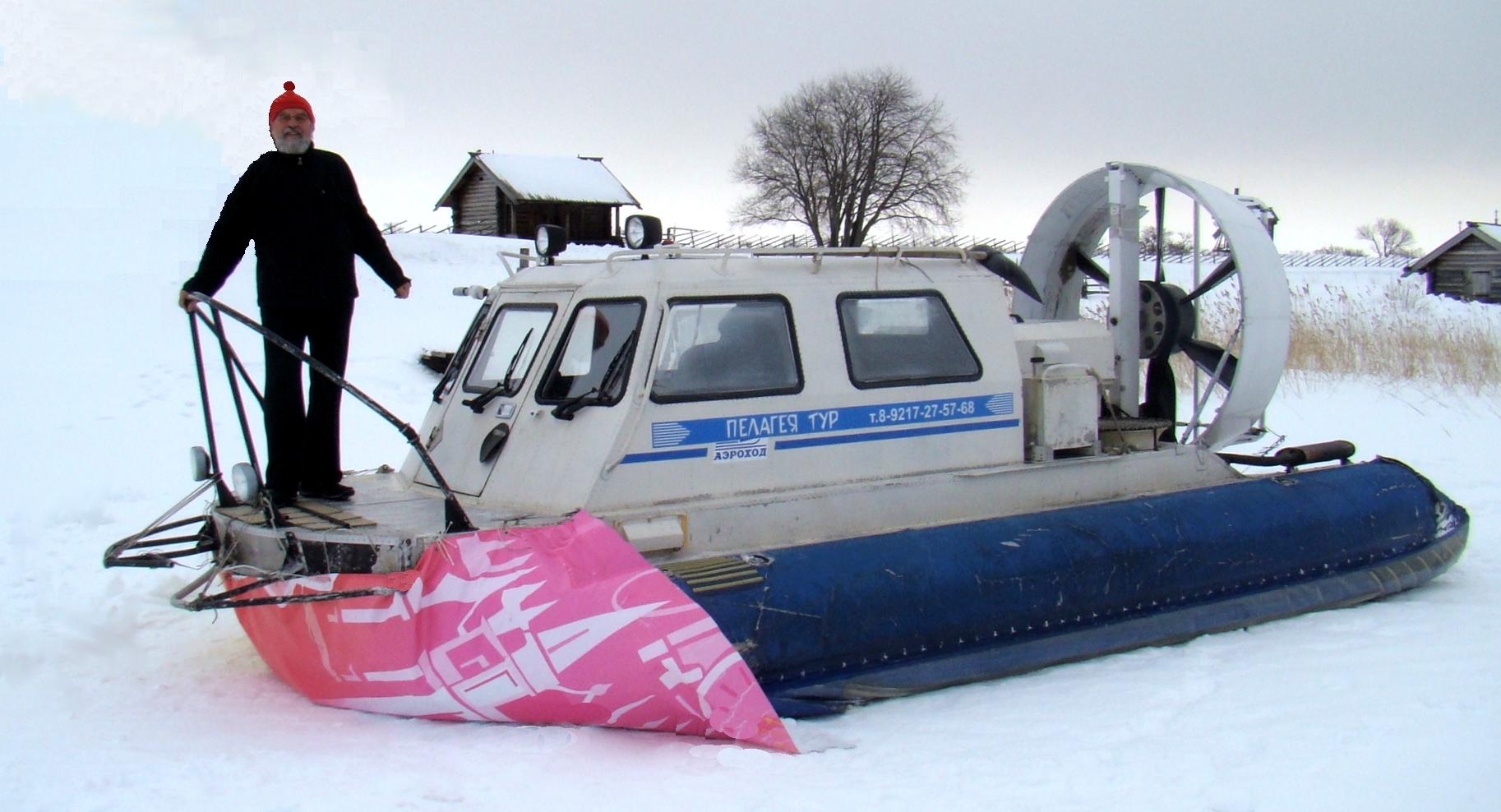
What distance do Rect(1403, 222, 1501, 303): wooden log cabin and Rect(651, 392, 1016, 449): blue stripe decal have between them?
3279cm

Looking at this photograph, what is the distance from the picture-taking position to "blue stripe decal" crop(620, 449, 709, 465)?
478 cm

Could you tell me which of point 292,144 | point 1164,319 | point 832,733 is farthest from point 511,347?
point 1164,319

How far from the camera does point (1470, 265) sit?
34.9 meters

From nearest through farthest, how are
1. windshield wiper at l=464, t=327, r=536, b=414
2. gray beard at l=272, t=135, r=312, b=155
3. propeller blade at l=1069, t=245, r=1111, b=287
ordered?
gray beard at l=272, t=135, r=312, b=155 → windshield wiper at l=464, t=327, r=536, b=414 → propeller blade at l=1069, t=245, r=1111, b=287

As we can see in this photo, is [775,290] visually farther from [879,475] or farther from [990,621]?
[990,621]

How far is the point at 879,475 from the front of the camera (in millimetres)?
5367

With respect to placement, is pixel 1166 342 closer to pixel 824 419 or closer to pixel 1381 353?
pixel 824 419

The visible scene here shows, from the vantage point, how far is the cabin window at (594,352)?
16.3 ft

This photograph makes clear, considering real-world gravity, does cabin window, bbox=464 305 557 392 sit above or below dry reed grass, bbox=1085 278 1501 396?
above

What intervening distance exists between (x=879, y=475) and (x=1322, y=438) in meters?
6.37

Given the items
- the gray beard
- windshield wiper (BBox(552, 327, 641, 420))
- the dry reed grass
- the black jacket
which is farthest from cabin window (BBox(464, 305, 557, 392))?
the dry reed grass

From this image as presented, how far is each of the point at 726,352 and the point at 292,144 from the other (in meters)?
1.97

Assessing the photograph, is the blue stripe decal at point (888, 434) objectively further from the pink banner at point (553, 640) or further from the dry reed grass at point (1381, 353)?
the dry reed grass at point (1381, 353)

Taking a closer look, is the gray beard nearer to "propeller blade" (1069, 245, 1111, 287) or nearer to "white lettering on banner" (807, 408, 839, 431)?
"white lettering on banner" (807, 408, 839, 431)
